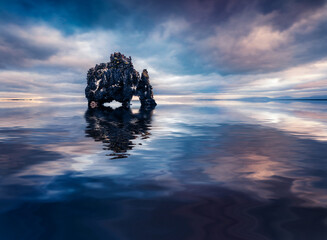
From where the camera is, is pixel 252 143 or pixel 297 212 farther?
pixel 252 143

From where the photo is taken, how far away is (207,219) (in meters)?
4.70

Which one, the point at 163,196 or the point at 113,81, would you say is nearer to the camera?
the point at 163,196

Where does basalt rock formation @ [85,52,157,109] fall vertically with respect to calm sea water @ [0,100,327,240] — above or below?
above

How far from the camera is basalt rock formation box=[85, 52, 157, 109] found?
79.9 meters

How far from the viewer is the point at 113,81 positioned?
7981 centimetres

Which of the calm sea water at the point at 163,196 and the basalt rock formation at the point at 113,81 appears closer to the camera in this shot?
the calm sea water at the point at 163,196

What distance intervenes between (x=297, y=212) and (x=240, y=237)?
237 centimetres

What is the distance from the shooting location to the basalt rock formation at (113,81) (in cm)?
7994

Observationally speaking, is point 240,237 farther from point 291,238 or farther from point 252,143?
point 252,143

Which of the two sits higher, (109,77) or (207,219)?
(109,77)

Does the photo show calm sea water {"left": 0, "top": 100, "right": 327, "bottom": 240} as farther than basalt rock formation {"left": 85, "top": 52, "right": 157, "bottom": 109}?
No

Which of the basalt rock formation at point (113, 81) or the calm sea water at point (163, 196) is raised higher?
the basalt rock formation at point (113, 81)

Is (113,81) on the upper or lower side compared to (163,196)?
upper

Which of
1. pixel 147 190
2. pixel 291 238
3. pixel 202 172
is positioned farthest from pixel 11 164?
pixel 291 238
